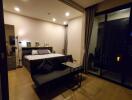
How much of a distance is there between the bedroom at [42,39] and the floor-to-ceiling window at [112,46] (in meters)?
0.20

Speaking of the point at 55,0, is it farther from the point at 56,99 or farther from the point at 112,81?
the point at 112,81

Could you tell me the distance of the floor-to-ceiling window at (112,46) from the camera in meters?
2.70

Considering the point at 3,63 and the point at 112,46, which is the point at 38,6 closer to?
the point at 3,63

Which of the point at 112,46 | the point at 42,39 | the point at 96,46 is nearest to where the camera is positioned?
the point at 112,46

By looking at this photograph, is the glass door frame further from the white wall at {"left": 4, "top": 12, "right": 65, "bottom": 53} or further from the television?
the white wall at {"left": 4, "top": 12, "right": 65, "bottom": 53}

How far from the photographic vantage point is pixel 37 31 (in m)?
5.09

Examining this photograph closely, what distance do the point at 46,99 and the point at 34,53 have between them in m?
3.16

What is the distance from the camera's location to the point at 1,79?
1.17 metres

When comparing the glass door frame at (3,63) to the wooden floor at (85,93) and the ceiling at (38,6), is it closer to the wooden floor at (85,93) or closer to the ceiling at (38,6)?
the wooden floor at (85,93)

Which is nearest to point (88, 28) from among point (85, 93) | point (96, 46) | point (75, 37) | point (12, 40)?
point (96, 46)

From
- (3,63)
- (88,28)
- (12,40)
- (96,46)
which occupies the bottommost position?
(3,63)

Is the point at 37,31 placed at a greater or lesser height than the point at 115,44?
greater

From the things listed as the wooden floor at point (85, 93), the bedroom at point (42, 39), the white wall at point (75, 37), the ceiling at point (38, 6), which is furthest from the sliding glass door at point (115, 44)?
the ceiling at point (38, 6)

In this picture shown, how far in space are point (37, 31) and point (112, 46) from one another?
14.1 feet
